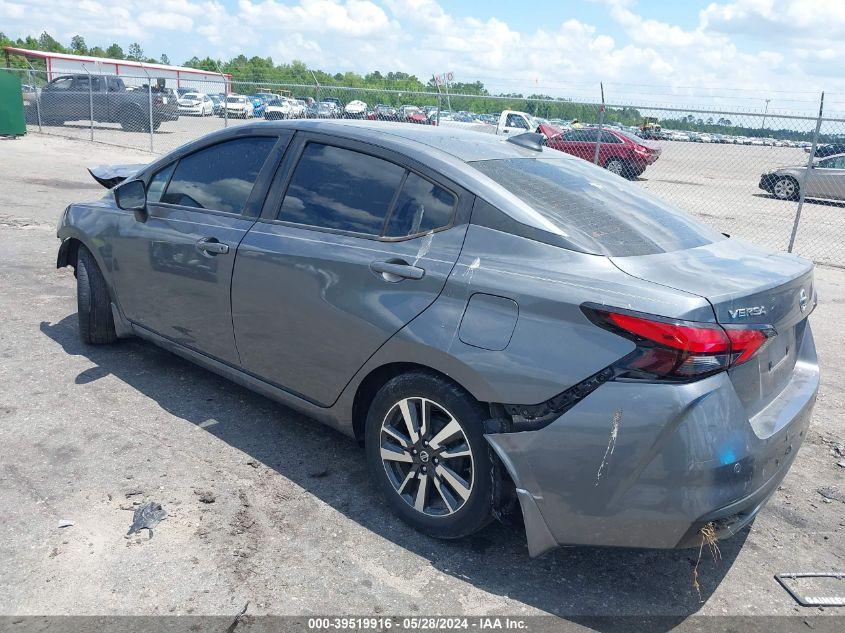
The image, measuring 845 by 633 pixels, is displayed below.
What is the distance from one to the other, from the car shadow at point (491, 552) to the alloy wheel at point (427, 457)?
0.20m

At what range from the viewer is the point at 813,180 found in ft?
62.2

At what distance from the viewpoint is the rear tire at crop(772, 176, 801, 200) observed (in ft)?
65.0

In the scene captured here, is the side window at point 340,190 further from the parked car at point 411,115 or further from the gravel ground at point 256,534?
the parked car at point 411,115

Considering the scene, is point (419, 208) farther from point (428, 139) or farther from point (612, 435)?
point (612, 435)

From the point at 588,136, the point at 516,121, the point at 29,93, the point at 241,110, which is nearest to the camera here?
the point at 588,136

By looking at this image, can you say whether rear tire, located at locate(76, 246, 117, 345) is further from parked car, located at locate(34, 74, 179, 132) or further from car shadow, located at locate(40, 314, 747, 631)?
parked car, located at locate(34, 74, 179, 132)

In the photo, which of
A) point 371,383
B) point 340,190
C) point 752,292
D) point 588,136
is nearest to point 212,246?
point 340,190

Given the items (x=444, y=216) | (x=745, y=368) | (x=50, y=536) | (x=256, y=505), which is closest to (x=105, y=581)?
(x=50, y=536)

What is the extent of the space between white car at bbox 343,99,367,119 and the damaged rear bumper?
1555 cm

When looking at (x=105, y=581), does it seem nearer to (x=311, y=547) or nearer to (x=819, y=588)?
(x=311, y=547)

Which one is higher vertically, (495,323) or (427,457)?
(495,323)

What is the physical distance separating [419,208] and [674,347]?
1306 millimetres

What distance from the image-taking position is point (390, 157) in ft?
11.2

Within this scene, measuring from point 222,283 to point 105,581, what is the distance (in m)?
1.63
